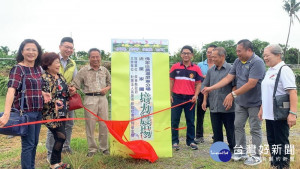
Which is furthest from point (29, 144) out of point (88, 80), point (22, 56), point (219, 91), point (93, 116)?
point (219, 91)

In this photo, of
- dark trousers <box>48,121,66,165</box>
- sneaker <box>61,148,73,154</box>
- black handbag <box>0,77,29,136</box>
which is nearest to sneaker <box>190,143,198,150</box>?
sneaker <box>61,148,73,154</box>

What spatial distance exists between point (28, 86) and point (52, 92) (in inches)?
16.7

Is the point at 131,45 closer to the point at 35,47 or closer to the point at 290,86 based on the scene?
the point at 35,47

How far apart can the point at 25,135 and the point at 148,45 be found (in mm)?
1945

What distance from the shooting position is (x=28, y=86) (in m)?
2.77

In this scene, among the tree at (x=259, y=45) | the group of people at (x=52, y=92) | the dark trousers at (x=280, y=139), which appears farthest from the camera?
the tree at (x=259, y=45)

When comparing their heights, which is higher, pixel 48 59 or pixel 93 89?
pixel 48 59

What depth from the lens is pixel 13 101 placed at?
2785 millimetres

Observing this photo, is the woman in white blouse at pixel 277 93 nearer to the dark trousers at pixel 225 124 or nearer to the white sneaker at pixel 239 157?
the white sneaker at pixel 239 157

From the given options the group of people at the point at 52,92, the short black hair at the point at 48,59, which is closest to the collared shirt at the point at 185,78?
the group of people at the point at 52,92

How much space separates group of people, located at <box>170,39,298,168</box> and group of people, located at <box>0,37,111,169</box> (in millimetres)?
1335

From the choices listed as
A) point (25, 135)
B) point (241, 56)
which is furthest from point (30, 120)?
point (241, 56)

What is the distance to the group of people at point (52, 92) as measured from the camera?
2775mm

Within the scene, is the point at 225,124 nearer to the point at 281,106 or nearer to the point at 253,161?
the point at 253,161
